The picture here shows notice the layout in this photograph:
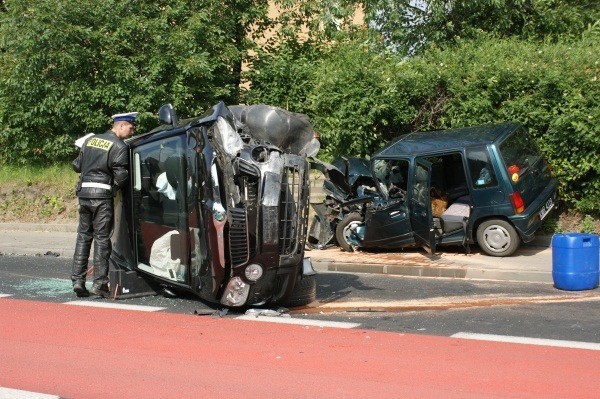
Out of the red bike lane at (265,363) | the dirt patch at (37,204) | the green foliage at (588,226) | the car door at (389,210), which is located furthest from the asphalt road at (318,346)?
the dirt patch at (37,204)

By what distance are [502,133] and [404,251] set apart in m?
2.29

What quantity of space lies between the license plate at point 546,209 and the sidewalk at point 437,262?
0.57 metres

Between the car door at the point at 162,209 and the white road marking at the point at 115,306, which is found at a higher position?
the car door at the point at 162,209

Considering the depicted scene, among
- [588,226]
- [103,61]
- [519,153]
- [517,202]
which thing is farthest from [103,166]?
[103,61]

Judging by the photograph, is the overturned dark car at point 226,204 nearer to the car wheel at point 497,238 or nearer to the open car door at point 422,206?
the open car door at point 422,206

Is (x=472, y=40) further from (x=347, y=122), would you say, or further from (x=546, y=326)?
(x=546, y=326)

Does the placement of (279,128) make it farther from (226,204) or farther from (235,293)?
(235,293)

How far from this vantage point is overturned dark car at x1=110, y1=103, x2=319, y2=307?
8.12m

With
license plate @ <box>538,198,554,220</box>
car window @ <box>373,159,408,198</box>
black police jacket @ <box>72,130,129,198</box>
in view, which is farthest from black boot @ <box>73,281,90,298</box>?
license plate @ <box>538,198,554,220</box>

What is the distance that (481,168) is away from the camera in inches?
489

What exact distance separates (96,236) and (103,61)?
8.31 m

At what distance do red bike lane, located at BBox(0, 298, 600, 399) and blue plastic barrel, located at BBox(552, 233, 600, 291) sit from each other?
9.89 feet

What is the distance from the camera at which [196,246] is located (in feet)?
27.8

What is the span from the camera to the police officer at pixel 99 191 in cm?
915
